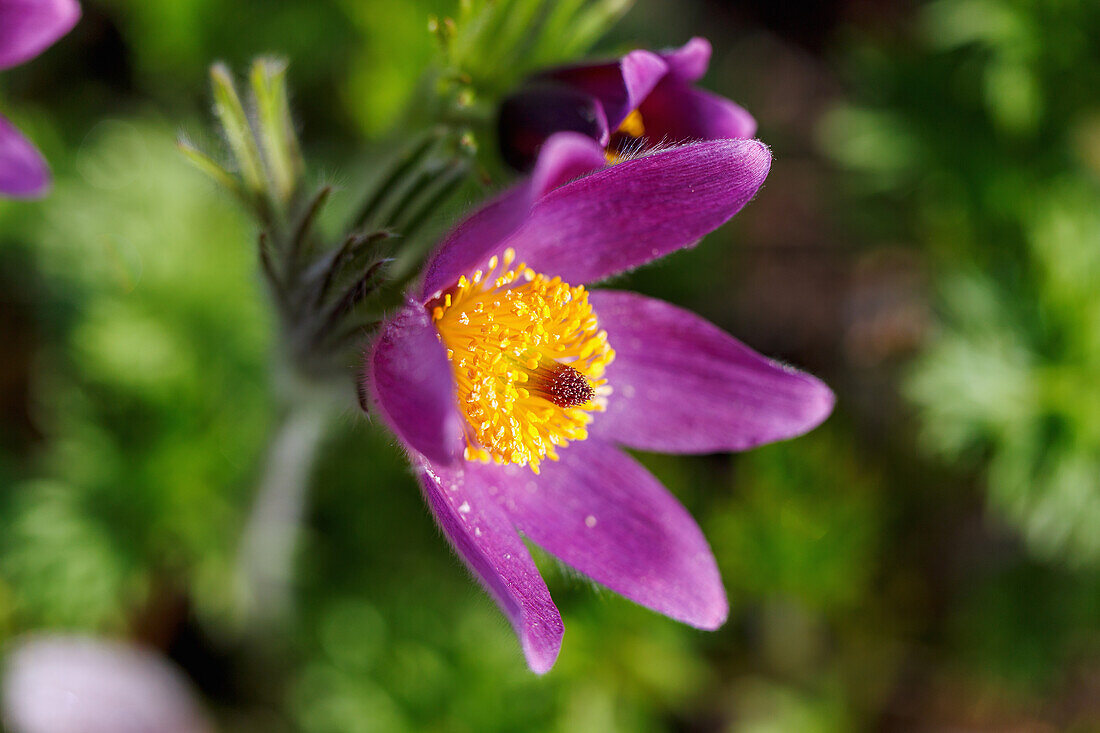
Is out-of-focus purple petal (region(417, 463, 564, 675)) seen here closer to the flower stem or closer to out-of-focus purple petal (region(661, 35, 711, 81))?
the flower stem

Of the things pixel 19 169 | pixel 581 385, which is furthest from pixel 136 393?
pixel 581 385

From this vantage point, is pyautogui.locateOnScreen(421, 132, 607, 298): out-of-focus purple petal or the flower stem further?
the flower stem

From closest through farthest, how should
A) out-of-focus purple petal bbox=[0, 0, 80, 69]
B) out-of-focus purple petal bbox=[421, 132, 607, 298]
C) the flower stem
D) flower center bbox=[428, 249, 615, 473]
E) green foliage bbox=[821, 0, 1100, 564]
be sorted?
1. out-of-focus purple petal bbox=[421, 132, 607, 298]
2. flower center bbox=[428, 249, 615, 473]
3. out-of-focus purple petal bbox=[0, 0, 80, 69]
4. the flower stem
5. green foliage bbox=[821, 0, 1100, 564]

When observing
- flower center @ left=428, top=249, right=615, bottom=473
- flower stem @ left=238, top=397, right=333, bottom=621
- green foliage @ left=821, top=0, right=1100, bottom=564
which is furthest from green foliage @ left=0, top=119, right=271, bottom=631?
green foliage @ left=821, top=0, right=1100, bottom=564

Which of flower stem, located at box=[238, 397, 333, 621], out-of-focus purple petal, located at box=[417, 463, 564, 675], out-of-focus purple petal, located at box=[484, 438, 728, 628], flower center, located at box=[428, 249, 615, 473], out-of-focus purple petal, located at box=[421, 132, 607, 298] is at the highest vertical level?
out-of-focus purple petal, located at box=[421, 132, 607, 298]

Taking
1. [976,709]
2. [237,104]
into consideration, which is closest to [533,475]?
[237,104]

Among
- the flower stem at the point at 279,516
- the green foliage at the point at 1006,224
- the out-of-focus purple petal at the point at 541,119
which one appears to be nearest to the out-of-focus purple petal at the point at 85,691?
the flower stem at the point at 279,516

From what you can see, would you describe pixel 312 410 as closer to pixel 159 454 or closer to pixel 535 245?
pixel 535 245

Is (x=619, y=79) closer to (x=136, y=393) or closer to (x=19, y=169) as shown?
(x=19, y=169)
